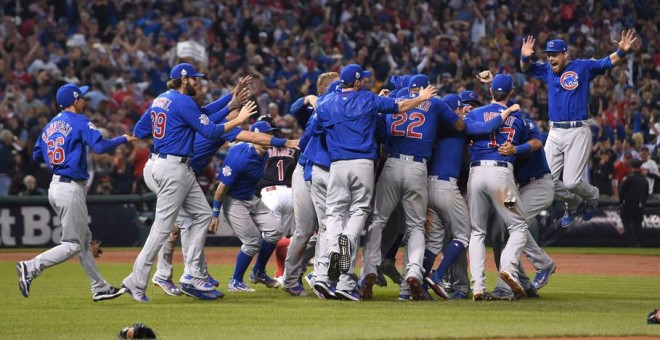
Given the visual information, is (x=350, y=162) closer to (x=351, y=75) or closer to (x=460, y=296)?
Answer: (x=351, y=75)

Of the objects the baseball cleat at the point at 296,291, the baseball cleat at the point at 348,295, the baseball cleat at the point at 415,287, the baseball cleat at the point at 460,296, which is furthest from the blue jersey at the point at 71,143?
the baseball cleat at the point at 460,296

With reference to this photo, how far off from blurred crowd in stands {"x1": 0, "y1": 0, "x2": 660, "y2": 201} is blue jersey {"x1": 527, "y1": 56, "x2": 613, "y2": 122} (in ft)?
34.0

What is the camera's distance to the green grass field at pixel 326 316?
389 inches

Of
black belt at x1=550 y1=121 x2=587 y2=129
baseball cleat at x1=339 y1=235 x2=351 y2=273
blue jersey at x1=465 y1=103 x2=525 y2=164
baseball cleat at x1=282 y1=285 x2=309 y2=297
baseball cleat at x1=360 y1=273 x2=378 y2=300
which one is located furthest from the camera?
black belt at x1=550 y1=121 x2=587 y2=129

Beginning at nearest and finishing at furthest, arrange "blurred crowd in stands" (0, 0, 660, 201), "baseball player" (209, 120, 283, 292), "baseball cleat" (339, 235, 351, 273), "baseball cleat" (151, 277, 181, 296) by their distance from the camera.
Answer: "baseball cleat" (339, 235, 351, 273)
"baseball cleat" (151, 277, 181, 296)
"baseball player" (209, 120, 283, 292)
"blurred crowd in stands" (0, 0, 660, 201)

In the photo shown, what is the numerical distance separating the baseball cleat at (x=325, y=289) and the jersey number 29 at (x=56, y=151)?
305 cm

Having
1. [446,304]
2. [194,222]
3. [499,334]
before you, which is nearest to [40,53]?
[194,222]

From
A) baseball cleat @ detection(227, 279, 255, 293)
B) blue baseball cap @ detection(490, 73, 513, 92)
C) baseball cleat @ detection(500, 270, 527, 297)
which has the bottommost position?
baseball cleat @ detection(227, 279, 255, 293)

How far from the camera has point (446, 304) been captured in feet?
40.4

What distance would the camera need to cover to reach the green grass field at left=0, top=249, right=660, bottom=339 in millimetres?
9891

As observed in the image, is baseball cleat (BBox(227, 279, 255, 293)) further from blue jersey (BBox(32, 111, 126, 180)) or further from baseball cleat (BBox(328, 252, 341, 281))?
blue jersey (BBox(32, 111, 126, 180))

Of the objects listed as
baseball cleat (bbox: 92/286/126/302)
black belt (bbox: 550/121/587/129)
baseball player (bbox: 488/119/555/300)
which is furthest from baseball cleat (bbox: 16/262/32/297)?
black belt (bbox: 550/121/587/129)

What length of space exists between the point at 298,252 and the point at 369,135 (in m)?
1.84

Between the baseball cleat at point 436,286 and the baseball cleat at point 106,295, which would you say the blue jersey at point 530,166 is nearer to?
the baseball cleat at point 436,286
